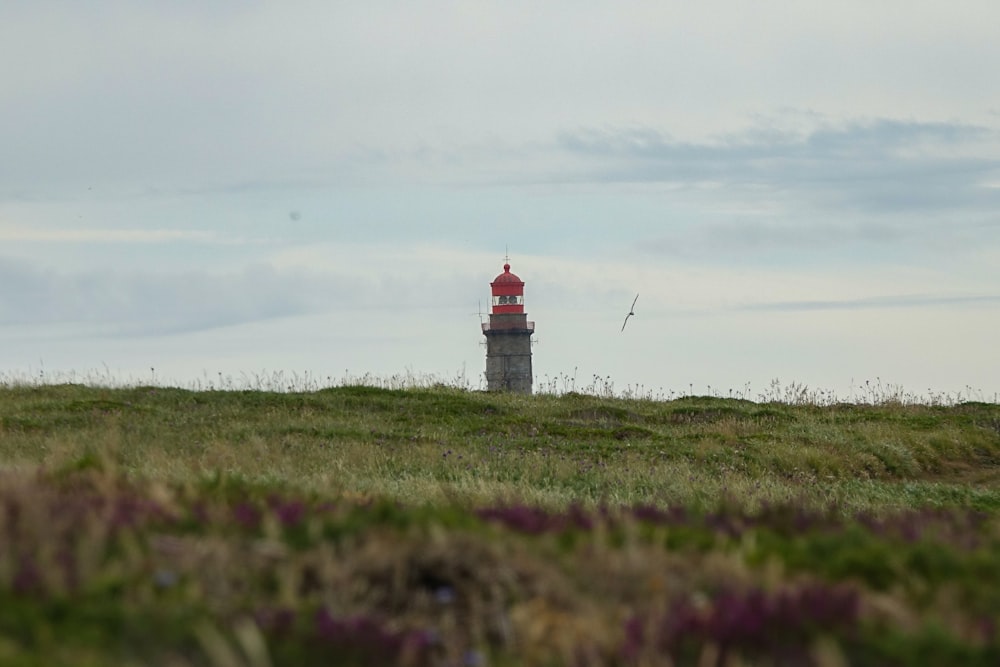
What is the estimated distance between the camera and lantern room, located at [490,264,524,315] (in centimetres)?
7169

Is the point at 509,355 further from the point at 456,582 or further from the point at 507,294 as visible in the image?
the point at 456,582

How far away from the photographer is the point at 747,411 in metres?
28.5

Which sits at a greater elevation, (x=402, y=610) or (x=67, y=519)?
(x=67, y=519)

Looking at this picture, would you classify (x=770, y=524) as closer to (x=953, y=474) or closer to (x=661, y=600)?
(x=661, y=600)

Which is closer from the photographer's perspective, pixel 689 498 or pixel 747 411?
pixel 689 498

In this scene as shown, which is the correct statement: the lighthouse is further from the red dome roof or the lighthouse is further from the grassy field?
the grassy field

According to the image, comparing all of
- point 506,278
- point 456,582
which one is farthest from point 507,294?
point 456,582

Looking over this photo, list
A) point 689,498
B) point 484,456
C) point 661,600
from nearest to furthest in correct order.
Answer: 1. point 661,600
2. point 689,498
3. point 484,456

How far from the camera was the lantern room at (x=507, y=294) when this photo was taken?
7169cm

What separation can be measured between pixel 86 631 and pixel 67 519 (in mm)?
1358

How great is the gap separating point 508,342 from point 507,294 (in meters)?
3.37

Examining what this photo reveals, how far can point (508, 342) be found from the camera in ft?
233

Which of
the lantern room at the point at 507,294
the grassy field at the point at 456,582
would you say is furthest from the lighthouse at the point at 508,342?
the grassy field at the point at 456,582

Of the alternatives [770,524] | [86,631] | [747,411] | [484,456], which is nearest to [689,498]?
[484,456]
